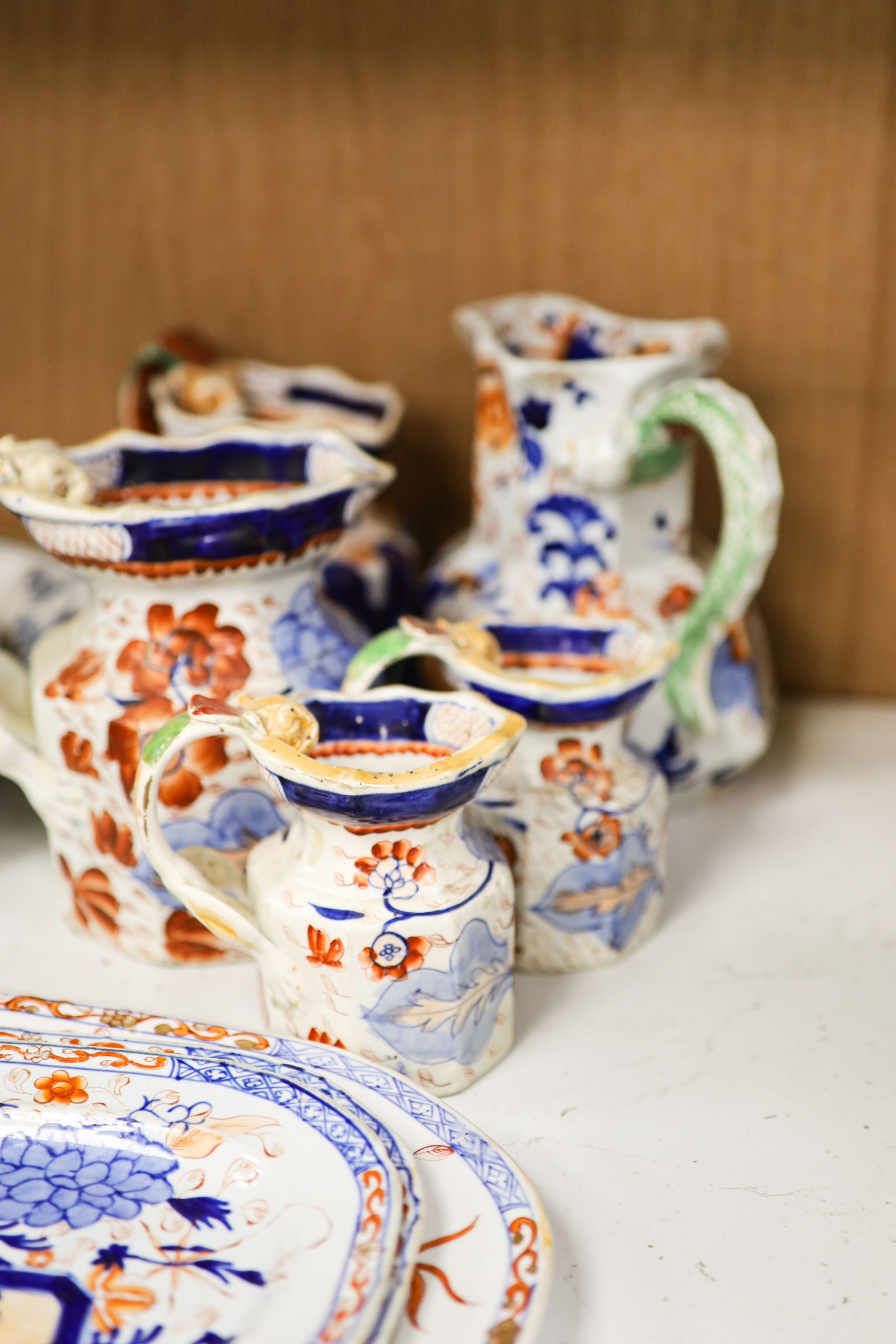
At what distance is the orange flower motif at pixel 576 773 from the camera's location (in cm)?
59

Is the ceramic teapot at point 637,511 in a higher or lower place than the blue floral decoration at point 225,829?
higher

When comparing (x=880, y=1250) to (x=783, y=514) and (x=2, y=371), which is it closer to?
(x=783, y=514)

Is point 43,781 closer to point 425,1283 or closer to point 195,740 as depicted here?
point 195,740

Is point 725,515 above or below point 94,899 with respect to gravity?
above

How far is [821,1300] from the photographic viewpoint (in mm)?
421

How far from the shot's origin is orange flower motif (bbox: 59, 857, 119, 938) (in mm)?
619

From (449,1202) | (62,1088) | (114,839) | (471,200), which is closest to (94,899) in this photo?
(114,839)

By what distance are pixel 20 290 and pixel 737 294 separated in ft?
1.62

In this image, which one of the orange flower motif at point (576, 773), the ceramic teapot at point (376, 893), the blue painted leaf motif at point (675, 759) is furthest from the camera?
the blue painted leaf motif at point (675, 759)

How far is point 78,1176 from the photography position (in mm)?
457

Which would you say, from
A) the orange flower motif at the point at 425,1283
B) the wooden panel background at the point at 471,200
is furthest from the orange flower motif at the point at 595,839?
the wooden panel background at the point at 471,200

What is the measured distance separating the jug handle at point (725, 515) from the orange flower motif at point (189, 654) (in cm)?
23

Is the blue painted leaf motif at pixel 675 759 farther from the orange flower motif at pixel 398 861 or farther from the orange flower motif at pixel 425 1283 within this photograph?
the orange flower motif at pixel 425 1283

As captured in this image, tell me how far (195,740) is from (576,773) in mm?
165
